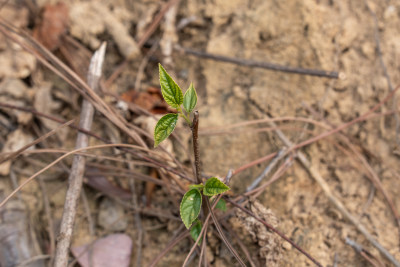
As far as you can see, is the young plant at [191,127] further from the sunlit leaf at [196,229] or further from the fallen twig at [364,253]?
the fallen twig at [364,253]

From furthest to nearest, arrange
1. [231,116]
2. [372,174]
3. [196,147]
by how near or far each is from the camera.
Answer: [231,116]
[372,174]
[196,147]

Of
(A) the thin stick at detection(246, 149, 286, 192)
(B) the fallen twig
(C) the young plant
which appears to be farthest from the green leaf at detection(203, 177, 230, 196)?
(B) the fallen twig

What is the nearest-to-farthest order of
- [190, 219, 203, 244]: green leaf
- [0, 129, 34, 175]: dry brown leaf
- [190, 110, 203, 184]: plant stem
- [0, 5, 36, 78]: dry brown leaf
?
1. [190, 110, 203, 184]: plant stem
2. [190, 219, 203, 244]: green leaf
3. [0, 129, 34, 175]: dry brown leaf
4. [0, 5, 36, 78]: dry brown leaf

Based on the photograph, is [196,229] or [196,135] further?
[196,229]

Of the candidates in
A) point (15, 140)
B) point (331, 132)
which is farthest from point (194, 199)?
point (15, 140)

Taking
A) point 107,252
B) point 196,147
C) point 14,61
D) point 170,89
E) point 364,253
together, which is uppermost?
point 14,61

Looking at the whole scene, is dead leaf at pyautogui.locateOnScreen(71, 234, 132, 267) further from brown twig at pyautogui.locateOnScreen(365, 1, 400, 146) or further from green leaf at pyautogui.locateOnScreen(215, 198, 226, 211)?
brown twig at pyautogui.locateOnScreen(365, 1, 400, 146)

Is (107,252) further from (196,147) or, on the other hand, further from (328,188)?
(328,188)

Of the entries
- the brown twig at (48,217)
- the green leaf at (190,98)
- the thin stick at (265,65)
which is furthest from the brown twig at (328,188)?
the brown twig at (48,217)
